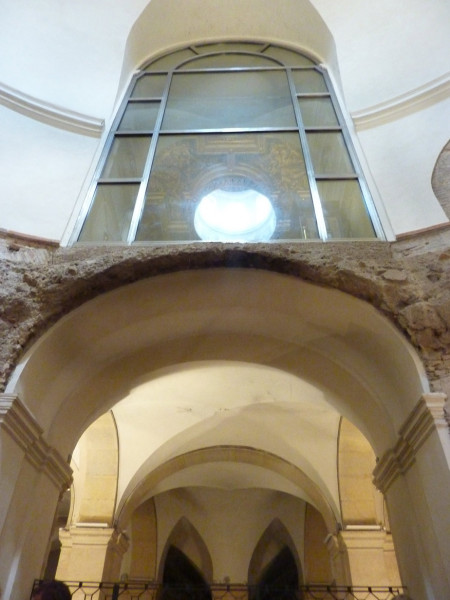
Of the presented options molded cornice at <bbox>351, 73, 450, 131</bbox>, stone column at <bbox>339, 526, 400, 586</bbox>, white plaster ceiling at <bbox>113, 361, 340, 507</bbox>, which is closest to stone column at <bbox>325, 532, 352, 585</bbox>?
stone column at <bbox>339, 526, 400, 586</bbox>

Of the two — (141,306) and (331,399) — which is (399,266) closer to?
(331,399)

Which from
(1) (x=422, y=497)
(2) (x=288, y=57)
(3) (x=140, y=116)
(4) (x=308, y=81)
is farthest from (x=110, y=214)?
(2) (x=288, y=57)

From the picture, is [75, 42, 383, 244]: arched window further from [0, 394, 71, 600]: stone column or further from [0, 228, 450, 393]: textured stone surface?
[0, 394, 71, 600]: stone column

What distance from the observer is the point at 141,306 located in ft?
13.8

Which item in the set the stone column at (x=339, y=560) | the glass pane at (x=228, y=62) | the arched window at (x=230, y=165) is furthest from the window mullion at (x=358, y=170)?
the stone column at (x=339, y=560)

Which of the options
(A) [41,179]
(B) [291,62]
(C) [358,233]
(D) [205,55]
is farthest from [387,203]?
(D) [205,55]

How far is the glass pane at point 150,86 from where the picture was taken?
258 inches

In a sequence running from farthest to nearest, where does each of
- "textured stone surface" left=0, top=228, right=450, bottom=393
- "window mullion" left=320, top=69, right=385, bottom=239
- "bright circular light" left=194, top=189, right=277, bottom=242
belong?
1. "bright circular light" left=194, top=189, right=277, bottom=242
2. "window mullion" left=320, top=69, right=385, bottom=239
3. "textured stone surface" left=0, top=228, right=450, bottom=393

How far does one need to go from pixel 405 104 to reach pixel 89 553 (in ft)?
20.9

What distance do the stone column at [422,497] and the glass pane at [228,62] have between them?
18.0ft

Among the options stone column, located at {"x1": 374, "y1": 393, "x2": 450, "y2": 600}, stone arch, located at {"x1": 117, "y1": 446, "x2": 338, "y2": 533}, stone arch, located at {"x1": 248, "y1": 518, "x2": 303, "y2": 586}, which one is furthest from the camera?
stone arch, located at {"x1": 248, "y1": 518, "x2": 303, "y2": 586}

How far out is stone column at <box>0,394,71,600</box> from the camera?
3.28 m

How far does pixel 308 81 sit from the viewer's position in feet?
21.9

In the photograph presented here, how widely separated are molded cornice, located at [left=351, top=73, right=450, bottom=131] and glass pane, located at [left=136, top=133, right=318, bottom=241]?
741 mm
